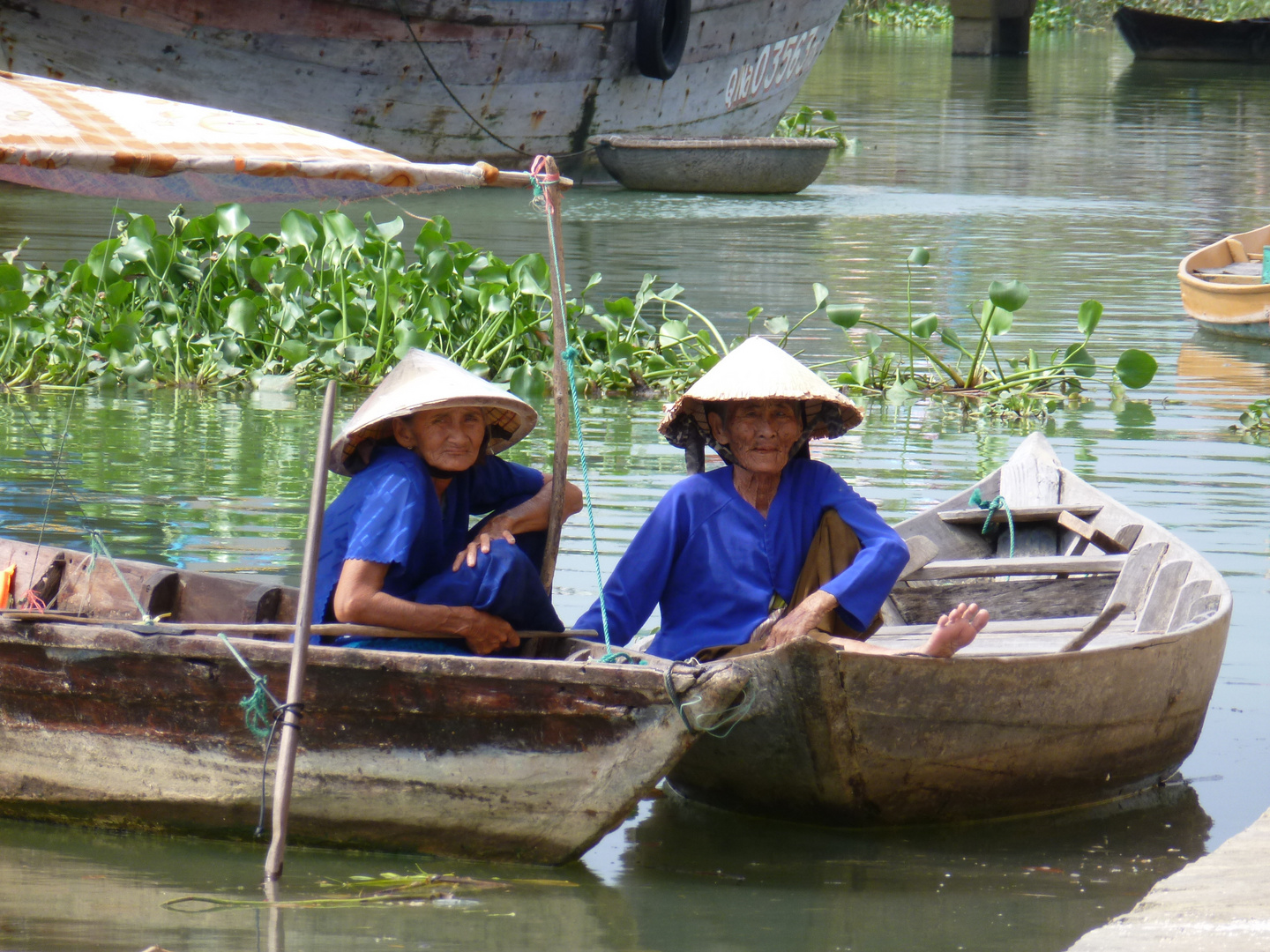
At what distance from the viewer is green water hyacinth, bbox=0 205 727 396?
758 cm

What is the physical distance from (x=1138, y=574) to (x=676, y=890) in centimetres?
179

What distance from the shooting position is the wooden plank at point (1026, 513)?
198 inches

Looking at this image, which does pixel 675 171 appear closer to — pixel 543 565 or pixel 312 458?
pixel 312 458

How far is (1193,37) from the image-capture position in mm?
33531

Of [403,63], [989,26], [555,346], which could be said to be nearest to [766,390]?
[555,346]

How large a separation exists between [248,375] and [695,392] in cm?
454

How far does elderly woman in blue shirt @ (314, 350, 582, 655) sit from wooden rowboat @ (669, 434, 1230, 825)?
0.54 meters

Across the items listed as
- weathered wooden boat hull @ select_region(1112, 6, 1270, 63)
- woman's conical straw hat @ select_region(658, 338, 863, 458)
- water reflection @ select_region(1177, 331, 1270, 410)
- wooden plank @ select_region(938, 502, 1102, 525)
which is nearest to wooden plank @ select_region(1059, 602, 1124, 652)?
woman's conical straw hat @ select_region(658, 338, 863, 458)

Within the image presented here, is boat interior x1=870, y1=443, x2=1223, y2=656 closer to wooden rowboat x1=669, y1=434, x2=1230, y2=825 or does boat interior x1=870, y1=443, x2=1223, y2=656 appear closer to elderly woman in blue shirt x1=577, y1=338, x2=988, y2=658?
wooden rowboat x1=669, y1=434, x2=1230, y2=825

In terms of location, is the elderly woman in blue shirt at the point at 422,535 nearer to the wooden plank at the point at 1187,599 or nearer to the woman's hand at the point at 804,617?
the woman's hand at the point at 804,617

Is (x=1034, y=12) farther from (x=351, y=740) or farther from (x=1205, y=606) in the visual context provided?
(x=351, y=740)

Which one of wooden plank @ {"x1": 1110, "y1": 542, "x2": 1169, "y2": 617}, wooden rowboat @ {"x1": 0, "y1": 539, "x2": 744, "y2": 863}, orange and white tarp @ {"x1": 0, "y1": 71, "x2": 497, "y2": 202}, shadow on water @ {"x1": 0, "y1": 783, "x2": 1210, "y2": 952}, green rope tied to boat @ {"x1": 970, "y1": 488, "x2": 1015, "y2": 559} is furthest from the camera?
green rope tied to boat @ {"x1": 970, "y1": 488, "x2": 1015, "y2": 559}

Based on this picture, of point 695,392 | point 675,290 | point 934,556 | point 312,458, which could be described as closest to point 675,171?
point 675,290

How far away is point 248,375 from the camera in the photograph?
7.80 meters
